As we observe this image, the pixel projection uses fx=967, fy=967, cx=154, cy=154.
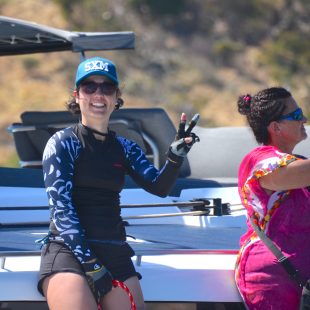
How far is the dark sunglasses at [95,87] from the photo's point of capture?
3588 mm

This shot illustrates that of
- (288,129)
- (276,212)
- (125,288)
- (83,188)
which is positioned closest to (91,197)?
(83,188)

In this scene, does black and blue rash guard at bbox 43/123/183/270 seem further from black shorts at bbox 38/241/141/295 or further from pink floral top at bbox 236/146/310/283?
pink floral top at bbox 236/146/310/283

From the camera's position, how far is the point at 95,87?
359cm

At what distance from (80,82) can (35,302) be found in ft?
2.71

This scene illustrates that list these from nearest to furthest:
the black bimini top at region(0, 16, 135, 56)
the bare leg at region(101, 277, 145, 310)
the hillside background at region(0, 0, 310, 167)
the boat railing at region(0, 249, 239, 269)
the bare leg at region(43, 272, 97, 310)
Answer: the bare leg at region(43, 272, 97, 310)
the bare leg at region(101, 277, 145, 310)
the boat railing at region(0, 249, 239, 269)
the black bimini top at region(0, 16, 135, 56)
the hillside background at region(0, 0, 310, 167)

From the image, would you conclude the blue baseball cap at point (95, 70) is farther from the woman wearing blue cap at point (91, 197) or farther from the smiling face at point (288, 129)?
the smiling face at point (288, 129)

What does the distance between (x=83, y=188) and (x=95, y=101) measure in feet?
1.12

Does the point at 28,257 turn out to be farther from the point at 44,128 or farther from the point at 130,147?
the point at 44,128

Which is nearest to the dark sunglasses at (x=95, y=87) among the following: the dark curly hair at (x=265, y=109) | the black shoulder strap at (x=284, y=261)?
the dark curly hair at (x=265, y=109)

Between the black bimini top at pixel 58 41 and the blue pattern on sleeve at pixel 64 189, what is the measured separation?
2.56 m

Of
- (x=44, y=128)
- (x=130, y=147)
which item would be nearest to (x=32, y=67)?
(x=44, y=128)

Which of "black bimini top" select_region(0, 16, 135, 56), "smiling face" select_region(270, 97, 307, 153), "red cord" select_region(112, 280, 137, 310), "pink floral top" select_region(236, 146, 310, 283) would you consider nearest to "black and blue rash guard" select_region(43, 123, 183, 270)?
"red cord" select_region(112, 280, 137, 310)

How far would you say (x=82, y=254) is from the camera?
333cm

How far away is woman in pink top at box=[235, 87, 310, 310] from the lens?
11.0 ft
